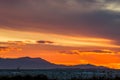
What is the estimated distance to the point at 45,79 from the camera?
7238cm

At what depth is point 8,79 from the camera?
69.1m

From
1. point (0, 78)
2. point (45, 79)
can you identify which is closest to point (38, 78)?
point (45, 79)

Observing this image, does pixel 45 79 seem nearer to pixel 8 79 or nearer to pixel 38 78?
pixel 38 78

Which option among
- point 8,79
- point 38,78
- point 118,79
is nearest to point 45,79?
point 38,78

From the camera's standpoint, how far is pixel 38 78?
71938 millimetres

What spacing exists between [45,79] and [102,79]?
840cm

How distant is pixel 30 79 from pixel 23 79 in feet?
3.34

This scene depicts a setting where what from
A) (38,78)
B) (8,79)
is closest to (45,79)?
(38,78)

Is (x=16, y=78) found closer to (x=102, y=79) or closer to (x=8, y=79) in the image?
(x=8, y=79)

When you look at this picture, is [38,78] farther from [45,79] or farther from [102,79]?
[102,79]

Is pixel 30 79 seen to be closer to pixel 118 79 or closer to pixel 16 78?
pixel 16 78

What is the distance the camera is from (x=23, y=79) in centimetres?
7056

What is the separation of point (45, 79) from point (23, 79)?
3.59 meters

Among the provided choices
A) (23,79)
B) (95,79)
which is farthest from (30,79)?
(95,79)
